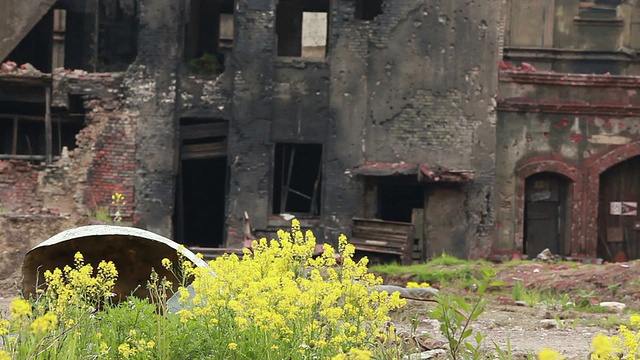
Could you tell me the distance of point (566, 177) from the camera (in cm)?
2386

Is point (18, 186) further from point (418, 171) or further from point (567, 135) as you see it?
point (567, 135)

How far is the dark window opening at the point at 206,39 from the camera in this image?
23.8 meters

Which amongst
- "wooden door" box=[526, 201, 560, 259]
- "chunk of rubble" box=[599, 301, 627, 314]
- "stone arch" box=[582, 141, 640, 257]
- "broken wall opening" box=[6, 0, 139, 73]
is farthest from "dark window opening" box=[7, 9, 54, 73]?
"chunk of rubble" box=[599, 301, 627, 314]

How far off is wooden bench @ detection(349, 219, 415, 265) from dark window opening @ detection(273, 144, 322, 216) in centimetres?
121

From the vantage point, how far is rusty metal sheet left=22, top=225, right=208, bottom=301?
10.8 m

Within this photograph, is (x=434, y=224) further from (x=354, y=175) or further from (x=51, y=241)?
(x=51, y=241)

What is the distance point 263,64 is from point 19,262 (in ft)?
22.3

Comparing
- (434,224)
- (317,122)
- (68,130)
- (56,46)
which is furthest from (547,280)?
(56,46)

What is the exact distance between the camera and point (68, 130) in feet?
84.1

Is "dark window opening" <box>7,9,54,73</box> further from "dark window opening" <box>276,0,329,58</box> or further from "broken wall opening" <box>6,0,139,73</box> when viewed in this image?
"dark window opening" <box>276,0,329,58</box>

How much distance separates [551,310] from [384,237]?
754 centimetres

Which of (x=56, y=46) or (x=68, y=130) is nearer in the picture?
(x=68, y=130)

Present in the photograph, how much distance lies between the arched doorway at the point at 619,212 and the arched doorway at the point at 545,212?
101 cm

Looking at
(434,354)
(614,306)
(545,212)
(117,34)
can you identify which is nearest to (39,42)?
(117,34)
